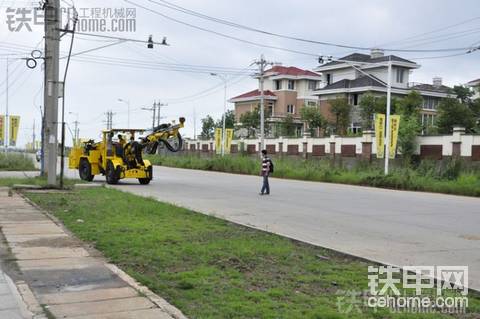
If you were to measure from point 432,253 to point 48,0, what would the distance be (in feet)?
54.2

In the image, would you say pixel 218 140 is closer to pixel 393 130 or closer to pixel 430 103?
pixel 430 103

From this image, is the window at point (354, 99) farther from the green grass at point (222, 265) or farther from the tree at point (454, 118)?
the green grass at point (222, 265)

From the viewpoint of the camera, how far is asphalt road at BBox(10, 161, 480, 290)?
10025mm

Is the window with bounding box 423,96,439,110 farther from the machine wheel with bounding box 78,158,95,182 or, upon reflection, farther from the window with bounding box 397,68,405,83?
the machine wheel with bounding box 78,158,95,182

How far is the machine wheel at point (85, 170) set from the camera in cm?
2858

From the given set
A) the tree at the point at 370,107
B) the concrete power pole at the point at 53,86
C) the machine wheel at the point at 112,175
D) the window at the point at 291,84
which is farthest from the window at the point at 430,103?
the concrete power pole at the point at 53,86

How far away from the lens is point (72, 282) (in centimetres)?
706

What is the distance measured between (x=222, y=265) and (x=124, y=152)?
2055 centimetres

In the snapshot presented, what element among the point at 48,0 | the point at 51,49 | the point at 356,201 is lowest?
the point at 356,201

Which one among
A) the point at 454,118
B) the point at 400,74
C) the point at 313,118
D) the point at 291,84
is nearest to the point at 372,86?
the point at 400,74

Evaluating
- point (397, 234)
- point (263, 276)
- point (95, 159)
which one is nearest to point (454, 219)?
point (397, 234)

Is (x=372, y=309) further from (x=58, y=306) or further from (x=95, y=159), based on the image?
(x=95, y=159)

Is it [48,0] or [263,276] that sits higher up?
[48,0]

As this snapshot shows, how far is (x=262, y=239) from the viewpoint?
10.6 meters
